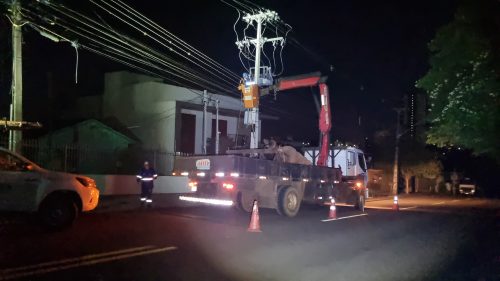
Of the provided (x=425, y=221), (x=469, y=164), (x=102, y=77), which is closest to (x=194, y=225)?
(x=425, y=221)

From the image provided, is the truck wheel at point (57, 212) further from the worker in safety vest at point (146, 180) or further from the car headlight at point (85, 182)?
the worker in safety vest at point (146, 180)

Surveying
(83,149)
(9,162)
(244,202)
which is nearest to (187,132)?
(83,149)

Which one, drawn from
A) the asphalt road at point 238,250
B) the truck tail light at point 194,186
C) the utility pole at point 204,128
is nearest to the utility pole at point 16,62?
the asphalt road at point 238,250

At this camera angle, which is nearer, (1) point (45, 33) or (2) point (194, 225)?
(2) point (194, 225)

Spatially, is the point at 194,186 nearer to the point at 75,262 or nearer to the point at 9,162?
the point at 9,162

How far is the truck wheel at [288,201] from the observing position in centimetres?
1666

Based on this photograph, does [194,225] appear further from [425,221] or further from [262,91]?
[262,91]

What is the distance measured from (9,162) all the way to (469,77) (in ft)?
40.3

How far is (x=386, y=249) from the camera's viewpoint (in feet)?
35.3

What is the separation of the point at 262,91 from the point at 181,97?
27.8 ft

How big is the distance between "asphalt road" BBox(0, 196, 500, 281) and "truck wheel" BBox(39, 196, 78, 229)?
0.93 ft

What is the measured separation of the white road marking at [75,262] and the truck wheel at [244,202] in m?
5.93

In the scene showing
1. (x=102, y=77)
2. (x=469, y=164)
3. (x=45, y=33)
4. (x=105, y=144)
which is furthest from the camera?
(x=469, y=164)

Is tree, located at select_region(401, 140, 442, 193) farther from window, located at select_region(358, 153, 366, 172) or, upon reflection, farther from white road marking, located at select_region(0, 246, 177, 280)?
white road marking, located at select_region(0, 246, 177, 280)
